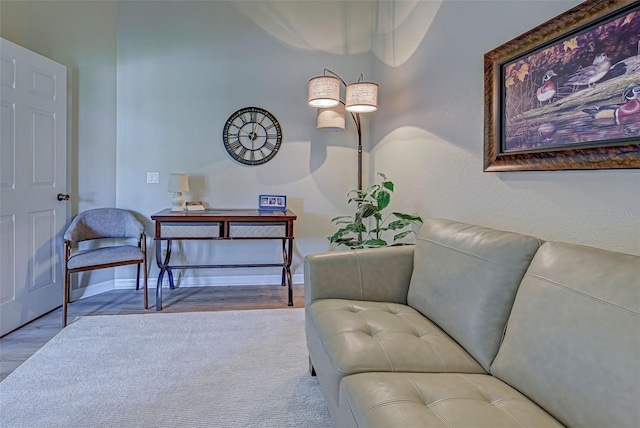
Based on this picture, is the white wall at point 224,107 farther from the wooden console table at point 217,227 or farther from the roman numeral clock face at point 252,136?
the wooden console table at point 217,227

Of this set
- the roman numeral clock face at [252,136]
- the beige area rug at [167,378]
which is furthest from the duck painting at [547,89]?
the roman numeral clock face at [252,136]

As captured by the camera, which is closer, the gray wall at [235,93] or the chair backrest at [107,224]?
the gray wall at [235,93]

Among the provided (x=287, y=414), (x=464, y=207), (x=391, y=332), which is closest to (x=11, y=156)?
(x=287, y=414)

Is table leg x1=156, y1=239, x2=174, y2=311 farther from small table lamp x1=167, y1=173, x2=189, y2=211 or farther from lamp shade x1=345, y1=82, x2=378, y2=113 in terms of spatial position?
lamp shade x1=345, y1=82, x2=378, y2=113

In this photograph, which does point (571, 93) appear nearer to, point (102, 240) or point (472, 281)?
point (472, 281)

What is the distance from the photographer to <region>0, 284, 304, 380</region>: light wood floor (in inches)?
89.7

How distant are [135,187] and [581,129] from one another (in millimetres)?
3388

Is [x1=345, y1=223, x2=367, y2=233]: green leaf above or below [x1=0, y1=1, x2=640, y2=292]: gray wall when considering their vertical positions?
below

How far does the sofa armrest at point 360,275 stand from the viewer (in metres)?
1.78

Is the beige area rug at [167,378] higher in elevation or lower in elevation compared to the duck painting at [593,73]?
lower

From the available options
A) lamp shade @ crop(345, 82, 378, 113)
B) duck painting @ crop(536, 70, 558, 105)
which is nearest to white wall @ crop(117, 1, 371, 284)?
lamp shade @ crop(345, 82, 378, 113)

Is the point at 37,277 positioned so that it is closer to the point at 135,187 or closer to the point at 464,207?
the point at 135,187

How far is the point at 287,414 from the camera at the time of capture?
1580mm

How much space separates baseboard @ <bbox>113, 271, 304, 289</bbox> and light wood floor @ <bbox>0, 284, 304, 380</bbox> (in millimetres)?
73
